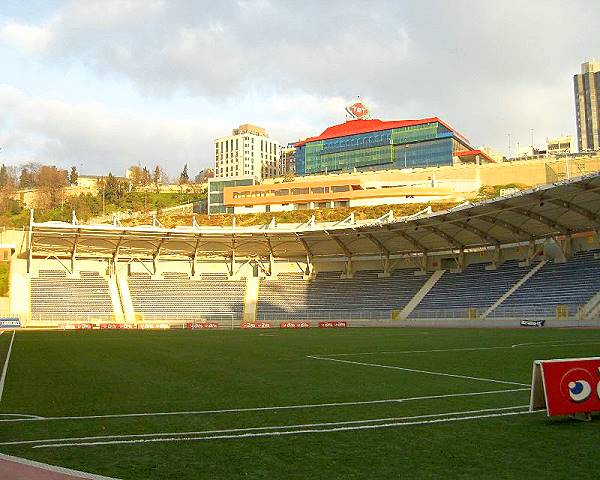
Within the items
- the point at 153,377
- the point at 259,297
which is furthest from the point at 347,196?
the point at 153,377

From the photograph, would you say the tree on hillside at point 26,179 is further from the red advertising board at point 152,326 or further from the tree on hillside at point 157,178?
the red advertising board at point 152,326

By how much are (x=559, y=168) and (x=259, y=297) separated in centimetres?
6434

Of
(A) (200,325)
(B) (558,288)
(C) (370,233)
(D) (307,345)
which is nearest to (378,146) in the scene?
(C) (370,233)

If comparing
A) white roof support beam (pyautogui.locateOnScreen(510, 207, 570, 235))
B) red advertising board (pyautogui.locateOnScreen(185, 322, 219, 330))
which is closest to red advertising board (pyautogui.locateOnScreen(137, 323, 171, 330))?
red advertising board (pyautogui.locateOnScreen(185, 322, 219, 330))

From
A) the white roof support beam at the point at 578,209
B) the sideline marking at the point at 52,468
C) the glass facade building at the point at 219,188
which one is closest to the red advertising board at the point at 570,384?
the sideline marking at the point at 52,468

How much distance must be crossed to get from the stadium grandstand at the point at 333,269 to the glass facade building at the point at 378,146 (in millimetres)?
A: 70539

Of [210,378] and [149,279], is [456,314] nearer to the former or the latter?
[149,279]

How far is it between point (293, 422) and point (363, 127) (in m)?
141

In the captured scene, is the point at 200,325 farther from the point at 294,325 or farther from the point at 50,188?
the point at 50,188

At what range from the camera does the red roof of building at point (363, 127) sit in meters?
136

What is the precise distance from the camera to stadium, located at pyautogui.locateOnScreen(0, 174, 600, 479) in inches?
311

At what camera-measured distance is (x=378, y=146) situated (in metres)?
141

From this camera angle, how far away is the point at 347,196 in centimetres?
10275

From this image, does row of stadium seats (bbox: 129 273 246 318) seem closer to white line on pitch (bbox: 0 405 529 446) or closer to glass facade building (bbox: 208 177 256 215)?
white line on pitch (bbox: 0 405 529 446)
